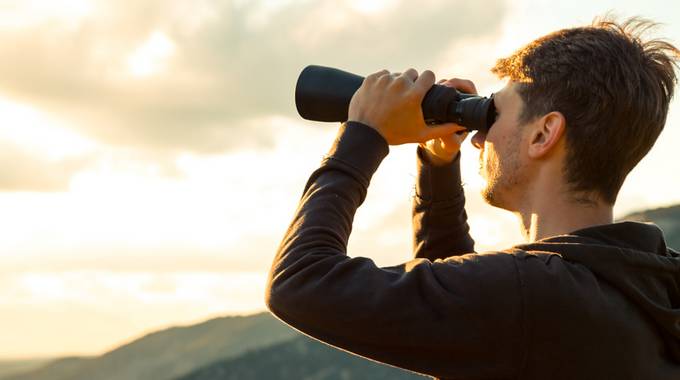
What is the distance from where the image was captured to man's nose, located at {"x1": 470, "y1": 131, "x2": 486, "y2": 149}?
2918mm

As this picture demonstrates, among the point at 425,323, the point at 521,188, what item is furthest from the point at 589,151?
the point at 425,323

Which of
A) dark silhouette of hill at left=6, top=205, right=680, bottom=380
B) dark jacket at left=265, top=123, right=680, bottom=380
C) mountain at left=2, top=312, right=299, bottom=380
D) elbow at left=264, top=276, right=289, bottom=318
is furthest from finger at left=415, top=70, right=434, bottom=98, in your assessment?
mountain at left=2, top=312, right=299, bottom=380

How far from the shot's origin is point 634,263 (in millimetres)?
2457

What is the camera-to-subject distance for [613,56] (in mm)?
2715

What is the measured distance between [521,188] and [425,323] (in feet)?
1.82

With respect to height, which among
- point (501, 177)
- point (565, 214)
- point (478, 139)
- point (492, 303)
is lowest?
point (492, 303)

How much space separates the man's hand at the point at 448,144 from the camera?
10.1ft

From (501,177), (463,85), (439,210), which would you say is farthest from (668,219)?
(501,177)

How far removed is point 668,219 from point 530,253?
266 feet

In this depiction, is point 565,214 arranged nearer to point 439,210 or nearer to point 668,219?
point 439,210

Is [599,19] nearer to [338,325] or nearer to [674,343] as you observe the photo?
[674,343]

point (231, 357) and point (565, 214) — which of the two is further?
point (231, 357)

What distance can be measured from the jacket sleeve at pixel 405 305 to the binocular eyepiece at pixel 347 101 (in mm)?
525

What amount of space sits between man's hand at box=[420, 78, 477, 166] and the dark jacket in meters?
0.69
